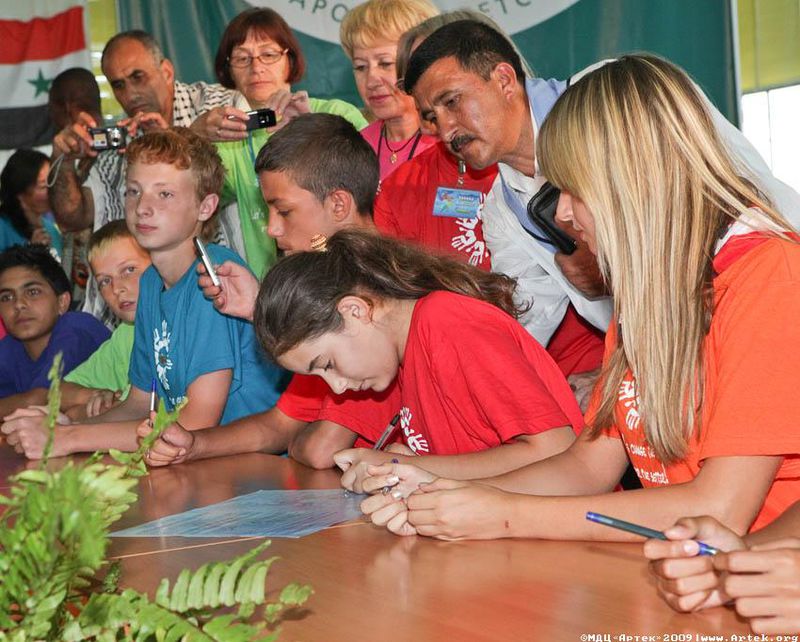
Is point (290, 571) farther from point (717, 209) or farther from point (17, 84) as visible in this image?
point (17, 84)

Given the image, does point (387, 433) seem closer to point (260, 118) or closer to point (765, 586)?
point (765, 586)

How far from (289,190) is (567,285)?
Answer: 27.8 inches

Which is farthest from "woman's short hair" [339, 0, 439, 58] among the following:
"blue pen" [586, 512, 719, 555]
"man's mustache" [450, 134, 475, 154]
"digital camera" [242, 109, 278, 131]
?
"blue pen" [586, 512, 719, 555]

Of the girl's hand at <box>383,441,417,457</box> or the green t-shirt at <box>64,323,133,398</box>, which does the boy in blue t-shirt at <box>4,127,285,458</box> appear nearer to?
the green t-shirt at <box>64,323,133,398</box>

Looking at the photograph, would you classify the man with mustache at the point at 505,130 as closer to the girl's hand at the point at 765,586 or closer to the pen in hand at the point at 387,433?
the pen in hand at the point at 387,433

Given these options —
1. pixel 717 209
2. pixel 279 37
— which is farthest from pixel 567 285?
pixel 279 37

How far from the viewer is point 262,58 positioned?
3.77 meters

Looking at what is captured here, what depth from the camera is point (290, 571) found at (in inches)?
53.1

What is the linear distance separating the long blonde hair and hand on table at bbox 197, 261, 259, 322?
135 cm

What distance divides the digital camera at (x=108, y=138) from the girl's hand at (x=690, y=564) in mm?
3248

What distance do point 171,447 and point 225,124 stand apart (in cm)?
135

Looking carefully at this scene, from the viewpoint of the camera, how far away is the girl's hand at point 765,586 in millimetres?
1009

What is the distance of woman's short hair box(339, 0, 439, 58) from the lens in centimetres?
315

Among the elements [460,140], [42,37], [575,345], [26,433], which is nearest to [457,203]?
[460,140]
